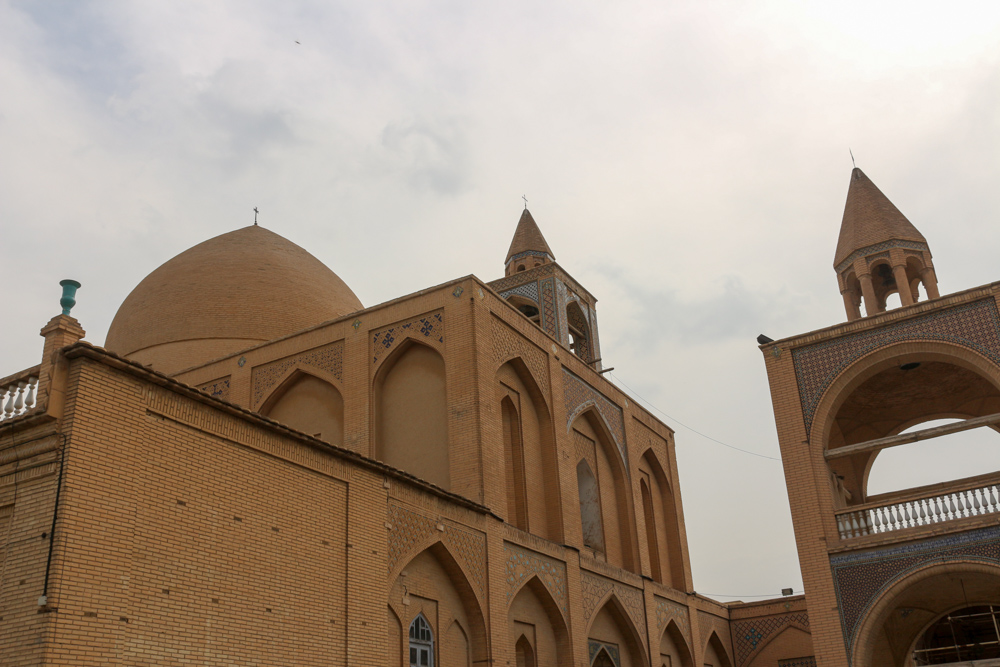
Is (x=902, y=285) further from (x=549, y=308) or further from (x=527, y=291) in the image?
(x=527, y=291)

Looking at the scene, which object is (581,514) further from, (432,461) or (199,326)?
(199,326)

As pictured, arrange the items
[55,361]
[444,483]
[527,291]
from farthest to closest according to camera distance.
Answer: [527,291] → [444,483] → [55,361]

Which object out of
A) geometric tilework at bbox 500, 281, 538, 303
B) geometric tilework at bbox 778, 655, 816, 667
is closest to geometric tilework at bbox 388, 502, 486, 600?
geometric tilework at bbox 500, 281, 538, 303

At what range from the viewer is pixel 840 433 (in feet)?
49.9

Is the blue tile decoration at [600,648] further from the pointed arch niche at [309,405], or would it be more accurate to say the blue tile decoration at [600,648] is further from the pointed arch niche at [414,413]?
the pointed arch niche at [309,405]

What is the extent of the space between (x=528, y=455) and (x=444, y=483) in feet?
5.84

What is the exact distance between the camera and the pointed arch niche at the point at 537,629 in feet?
38.6

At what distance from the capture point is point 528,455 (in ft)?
43.3

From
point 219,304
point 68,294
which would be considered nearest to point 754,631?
point 219,304

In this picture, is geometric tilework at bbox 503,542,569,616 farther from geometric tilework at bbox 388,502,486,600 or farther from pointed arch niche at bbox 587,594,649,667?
pointed arch niche at bbox 587,594,649,667

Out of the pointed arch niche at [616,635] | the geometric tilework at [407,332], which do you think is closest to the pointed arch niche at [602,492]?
the pointed arch niche at [616,635]

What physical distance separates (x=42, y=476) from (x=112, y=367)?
3.04 ft

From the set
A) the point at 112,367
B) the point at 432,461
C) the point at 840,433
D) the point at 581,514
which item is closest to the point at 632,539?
the point at 581,514

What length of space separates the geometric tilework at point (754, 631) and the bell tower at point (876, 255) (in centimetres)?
706
